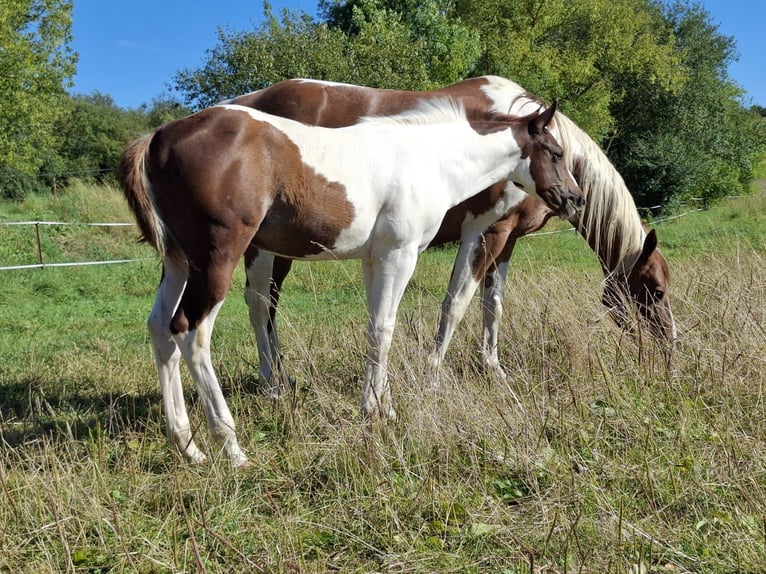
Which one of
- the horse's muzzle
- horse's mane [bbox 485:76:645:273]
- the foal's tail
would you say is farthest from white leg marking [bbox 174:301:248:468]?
horse's mane [bbox 485:76:645:273]

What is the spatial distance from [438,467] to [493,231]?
2.39 meters

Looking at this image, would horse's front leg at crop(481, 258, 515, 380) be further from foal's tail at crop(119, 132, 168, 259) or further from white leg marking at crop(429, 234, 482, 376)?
foal's tail at crop(119, 132, 168, 259)

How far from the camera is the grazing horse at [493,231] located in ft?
15.5

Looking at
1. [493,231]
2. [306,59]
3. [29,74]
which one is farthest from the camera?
[29,74]

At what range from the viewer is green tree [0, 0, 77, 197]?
19.3 meters

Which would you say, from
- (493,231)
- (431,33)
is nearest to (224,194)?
(493,231)

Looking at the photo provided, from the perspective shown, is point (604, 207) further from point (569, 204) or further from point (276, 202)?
point (276, 202)

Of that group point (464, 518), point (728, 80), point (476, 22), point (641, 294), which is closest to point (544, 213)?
point (641, 294)

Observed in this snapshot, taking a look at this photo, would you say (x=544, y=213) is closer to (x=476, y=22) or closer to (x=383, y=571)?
(x=383, y=571)

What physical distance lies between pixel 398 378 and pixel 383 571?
1425mm

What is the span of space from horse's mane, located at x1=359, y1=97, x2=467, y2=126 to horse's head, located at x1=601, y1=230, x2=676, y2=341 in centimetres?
204

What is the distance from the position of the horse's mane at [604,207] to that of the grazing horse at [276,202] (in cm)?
142

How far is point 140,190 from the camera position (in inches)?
117

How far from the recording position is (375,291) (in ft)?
11.7
